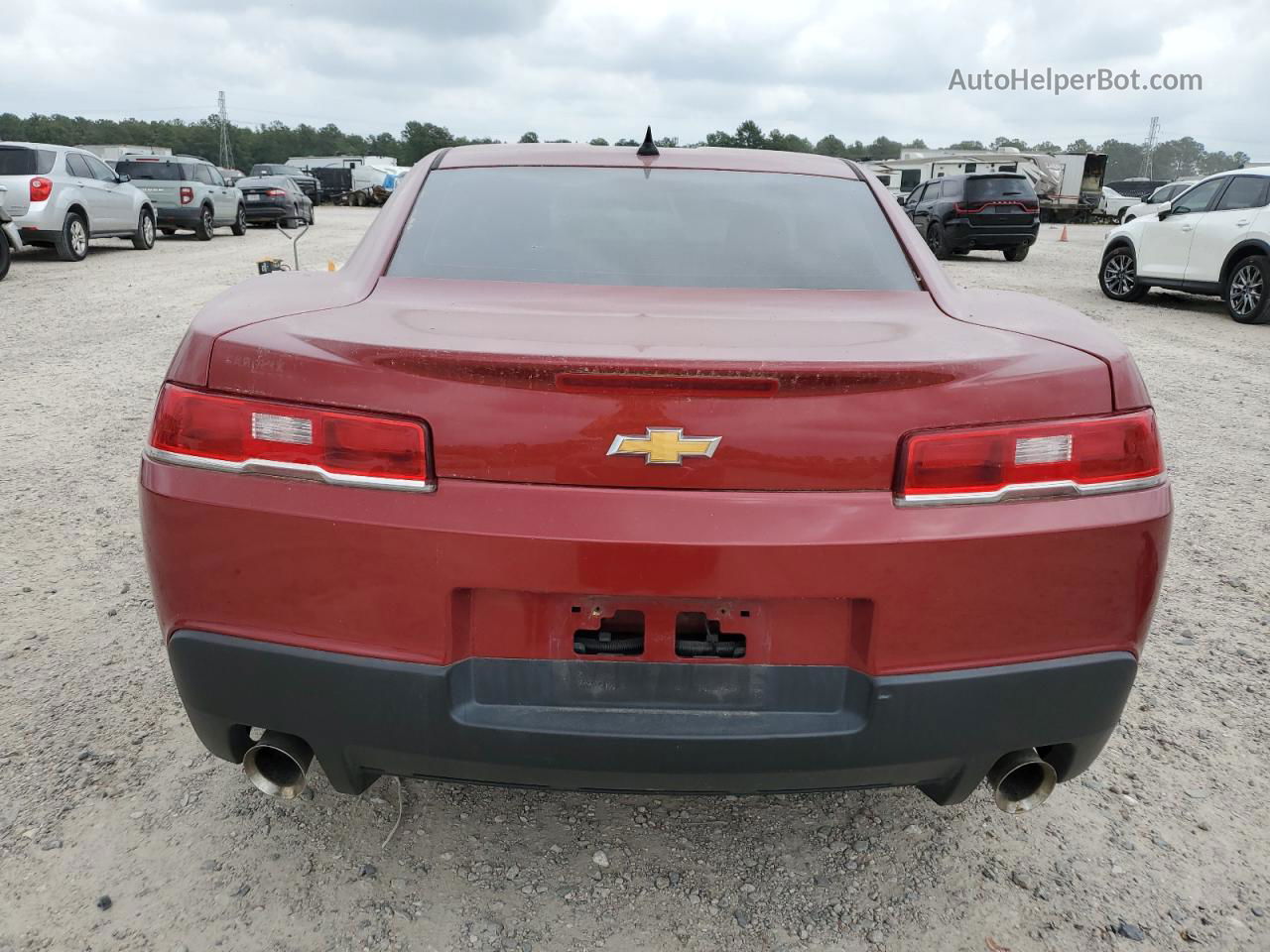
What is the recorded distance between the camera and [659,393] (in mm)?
1650

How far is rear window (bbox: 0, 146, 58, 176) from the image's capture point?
13.3 meters

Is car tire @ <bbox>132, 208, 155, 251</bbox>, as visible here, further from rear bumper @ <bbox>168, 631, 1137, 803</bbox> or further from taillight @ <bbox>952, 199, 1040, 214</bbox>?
rear bumper @ <bbox>168, 631, 1137, 803</bbox>

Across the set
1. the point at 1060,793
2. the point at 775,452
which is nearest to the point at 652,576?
the point at 775,452

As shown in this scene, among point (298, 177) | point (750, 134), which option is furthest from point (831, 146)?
point (298, 177)

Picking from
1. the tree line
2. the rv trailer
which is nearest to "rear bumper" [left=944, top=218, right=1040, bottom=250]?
the rv trailer

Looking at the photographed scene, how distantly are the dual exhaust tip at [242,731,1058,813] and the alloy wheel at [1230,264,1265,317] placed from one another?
11217mm

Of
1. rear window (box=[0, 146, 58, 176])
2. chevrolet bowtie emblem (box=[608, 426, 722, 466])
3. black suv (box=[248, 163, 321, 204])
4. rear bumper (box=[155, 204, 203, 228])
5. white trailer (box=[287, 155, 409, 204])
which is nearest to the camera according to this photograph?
chevrolet bowtie emblem (box=[608, 426, 722, 466])

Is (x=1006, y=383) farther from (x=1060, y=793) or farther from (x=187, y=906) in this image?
(x=187, y=906)

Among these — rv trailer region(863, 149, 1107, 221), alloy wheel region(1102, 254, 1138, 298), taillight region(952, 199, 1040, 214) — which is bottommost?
alloy wheel region(1102, 254, 1138, 298)

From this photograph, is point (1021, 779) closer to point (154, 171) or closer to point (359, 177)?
point (154, 171)

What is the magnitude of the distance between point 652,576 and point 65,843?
64.0 inches

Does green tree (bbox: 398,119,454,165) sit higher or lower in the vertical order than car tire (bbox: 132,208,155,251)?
→ higher

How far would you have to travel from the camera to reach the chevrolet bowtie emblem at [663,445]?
5.41ft

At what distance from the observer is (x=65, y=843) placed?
88.9 inches
